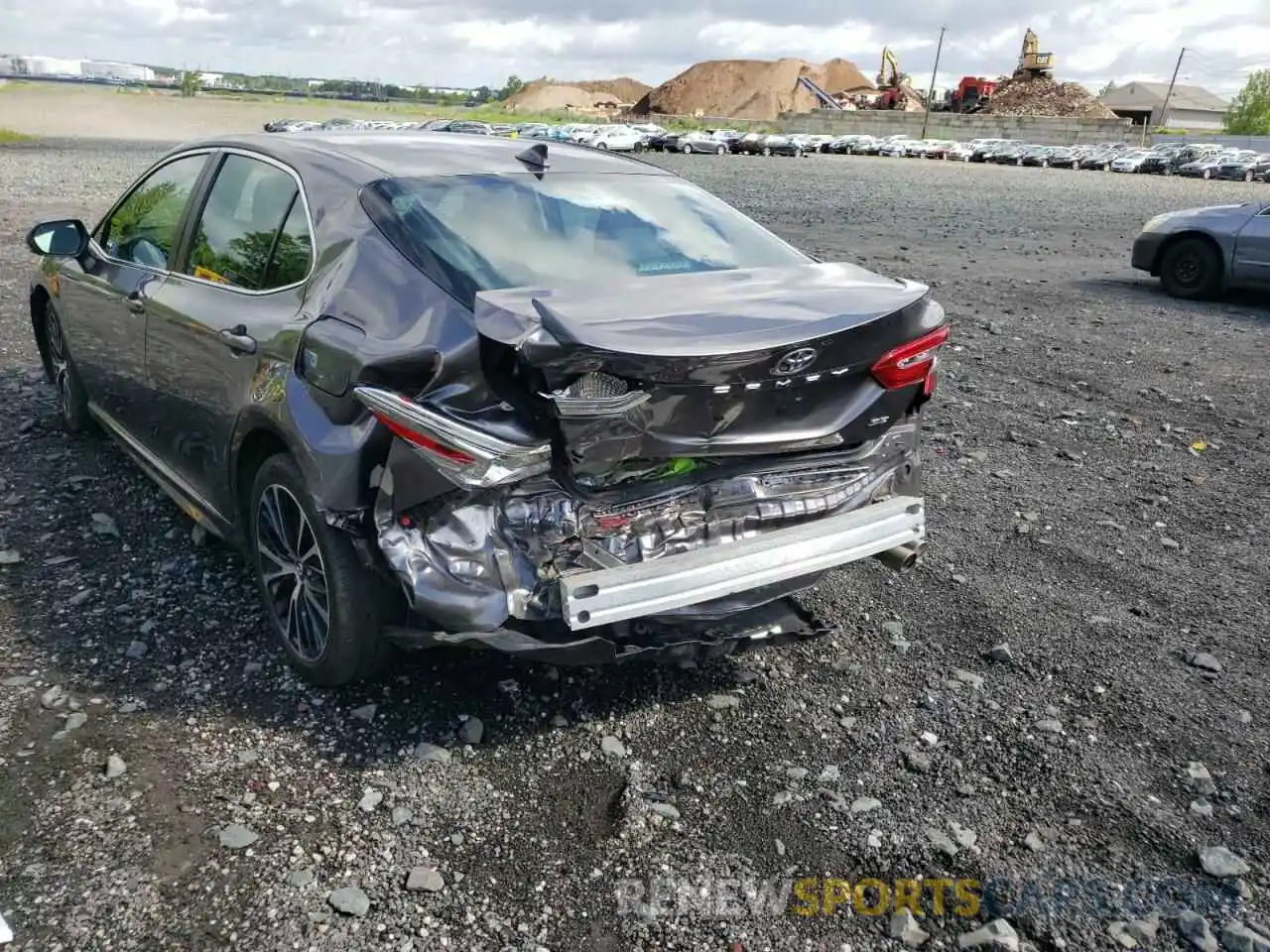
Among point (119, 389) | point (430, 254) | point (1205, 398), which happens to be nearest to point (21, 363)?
point (119, 389)

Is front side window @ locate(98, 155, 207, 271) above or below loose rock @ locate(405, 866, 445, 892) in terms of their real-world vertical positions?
above

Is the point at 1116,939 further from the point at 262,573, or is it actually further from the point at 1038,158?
the point at 1038,158

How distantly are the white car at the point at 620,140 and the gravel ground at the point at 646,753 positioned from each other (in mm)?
50989

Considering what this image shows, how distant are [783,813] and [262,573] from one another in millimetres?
2013

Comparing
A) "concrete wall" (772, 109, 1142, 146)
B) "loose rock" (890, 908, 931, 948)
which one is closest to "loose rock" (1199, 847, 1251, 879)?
"loose rock" (890, 908, 931, 948)

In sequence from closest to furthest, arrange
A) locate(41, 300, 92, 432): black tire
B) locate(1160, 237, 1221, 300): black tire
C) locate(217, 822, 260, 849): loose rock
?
locate(217, 822, 260, 849): loose rock, locate(41, 300, 92, 432): black tire, locate(1160, 237, 1221, 300): black tire

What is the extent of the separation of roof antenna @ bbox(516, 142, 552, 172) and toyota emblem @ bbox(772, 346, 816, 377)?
1.47 meters

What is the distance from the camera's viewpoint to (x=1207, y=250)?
37.6 feet

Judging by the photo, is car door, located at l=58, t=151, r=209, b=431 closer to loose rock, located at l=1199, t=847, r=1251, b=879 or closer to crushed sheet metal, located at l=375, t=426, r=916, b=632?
crushed sheet metal, located at l=375, t=426, r=916, b=632

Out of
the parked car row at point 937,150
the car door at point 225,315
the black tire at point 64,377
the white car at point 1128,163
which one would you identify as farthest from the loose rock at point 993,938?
the white car at point 1128,163

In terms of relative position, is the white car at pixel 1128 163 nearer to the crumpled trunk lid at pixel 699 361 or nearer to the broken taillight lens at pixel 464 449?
the crumpled trunk lid at pixel 699 361

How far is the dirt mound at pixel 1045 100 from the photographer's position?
305 feet

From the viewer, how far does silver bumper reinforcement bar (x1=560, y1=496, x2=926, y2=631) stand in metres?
2.81

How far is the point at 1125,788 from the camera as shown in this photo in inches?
122
